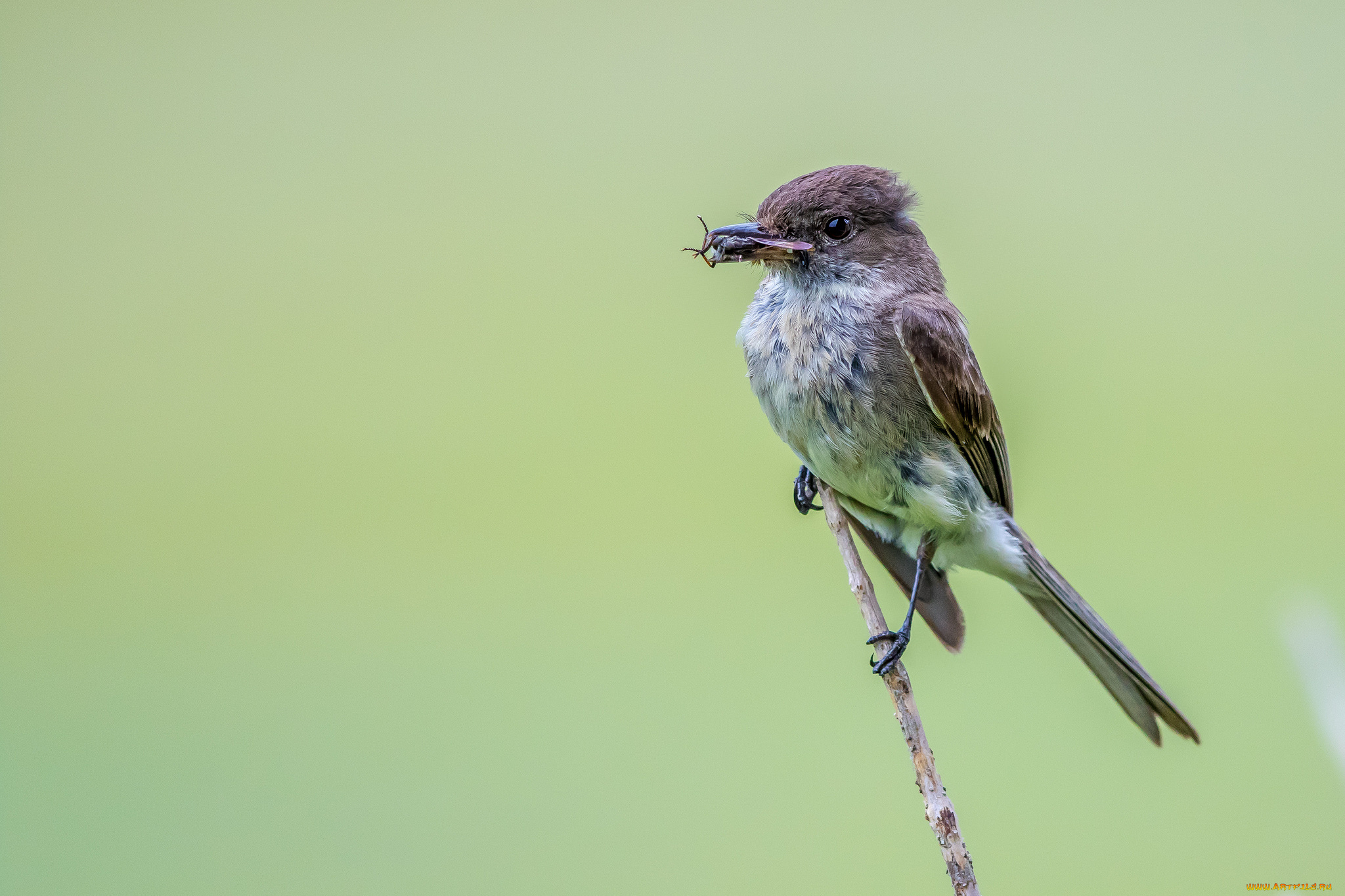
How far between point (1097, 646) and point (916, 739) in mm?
924

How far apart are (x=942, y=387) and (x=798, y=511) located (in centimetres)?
56

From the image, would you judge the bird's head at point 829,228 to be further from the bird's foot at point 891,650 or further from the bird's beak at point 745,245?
the bird's foot at point 891,650

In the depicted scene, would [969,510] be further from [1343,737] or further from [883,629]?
[1343,737]

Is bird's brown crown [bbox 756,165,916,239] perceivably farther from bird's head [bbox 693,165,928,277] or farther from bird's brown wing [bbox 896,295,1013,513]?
bird's brown wing [bbox 896,295,1013,513]

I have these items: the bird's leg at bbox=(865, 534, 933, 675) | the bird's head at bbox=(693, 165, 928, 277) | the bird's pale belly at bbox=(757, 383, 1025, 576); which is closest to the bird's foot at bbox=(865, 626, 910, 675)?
the bird's leg at bbox=(865, 534, 933, 675)

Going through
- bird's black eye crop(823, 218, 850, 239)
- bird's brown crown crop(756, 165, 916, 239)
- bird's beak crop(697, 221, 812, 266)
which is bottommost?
bird's beak crop(697, 221, 812, 266)

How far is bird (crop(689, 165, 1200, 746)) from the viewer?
214 centimetres

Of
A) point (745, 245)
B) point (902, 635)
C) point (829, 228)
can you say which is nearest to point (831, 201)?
point (829, 228)

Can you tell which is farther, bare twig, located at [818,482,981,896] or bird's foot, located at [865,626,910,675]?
→ bird's foot, located at [865,626,910,675]

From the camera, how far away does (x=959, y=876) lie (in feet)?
4.57

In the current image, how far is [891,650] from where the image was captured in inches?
80.5

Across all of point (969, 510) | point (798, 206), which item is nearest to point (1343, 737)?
point (969, 510)

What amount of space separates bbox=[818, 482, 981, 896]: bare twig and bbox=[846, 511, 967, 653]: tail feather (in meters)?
0.38

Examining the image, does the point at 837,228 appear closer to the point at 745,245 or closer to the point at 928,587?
the point at 745,245
